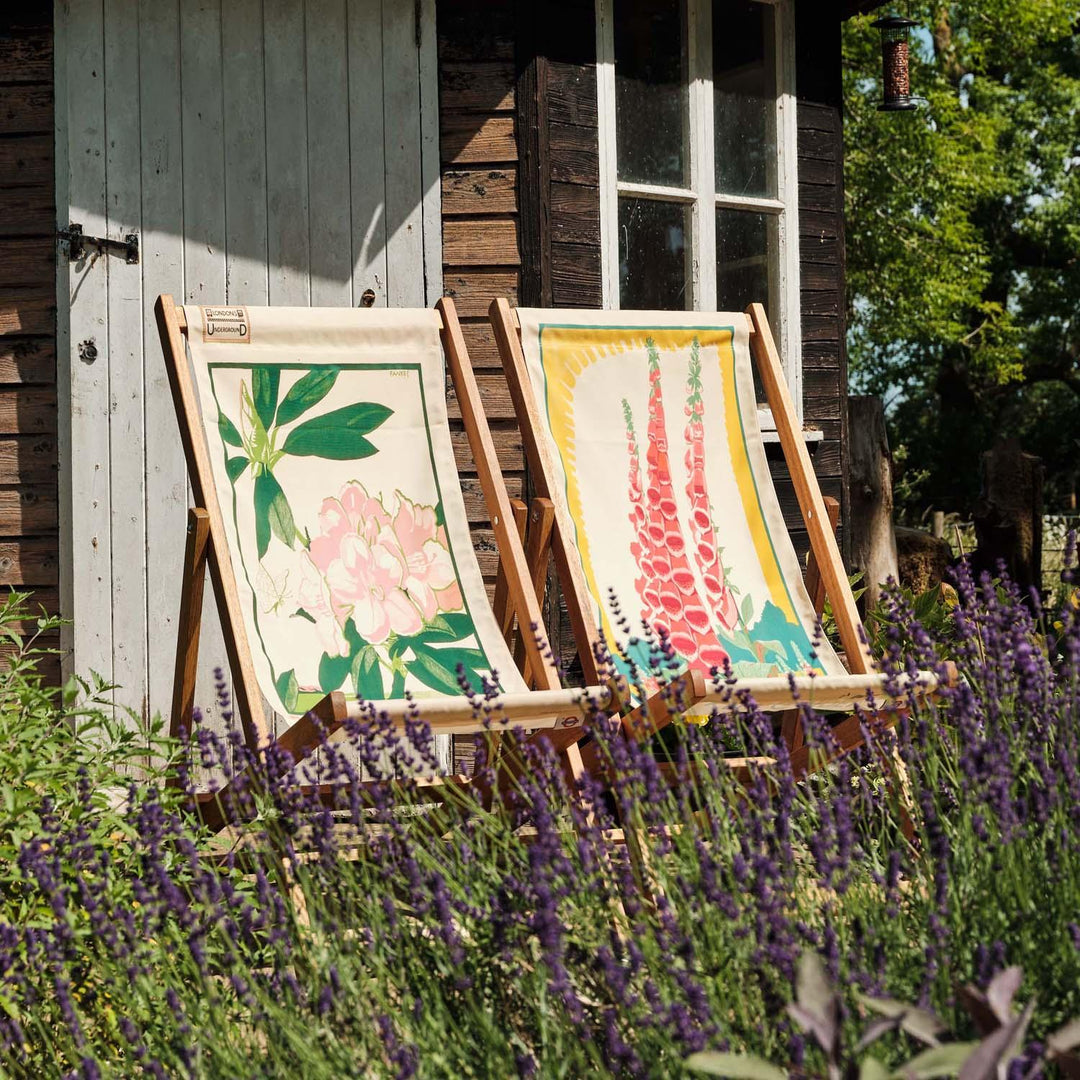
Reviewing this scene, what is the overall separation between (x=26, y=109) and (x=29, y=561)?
1.34 meters

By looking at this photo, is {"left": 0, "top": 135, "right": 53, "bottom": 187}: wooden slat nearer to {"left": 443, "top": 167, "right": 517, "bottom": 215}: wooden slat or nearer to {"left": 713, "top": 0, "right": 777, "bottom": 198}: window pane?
{"left": 443, "top": 167, "right": 517, "bottom": 215}: wooden slat

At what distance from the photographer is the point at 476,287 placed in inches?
172

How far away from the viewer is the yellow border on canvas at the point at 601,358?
337 cm

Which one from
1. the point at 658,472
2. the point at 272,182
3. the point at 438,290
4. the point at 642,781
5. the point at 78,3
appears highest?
the point at 78,3

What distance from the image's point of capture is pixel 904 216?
13.2 metres

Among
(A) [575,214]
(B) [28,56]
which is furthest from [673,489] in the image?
(B) [28,56]

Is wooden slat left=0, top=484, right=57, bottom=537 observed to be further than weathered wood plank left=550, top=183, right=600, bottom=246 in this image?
No

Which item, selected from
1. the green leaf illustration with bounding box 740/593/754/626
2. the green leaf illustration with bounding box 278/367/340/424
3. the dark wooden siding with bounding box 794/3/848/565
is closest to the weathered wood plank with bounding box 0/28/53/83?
the green leaf illustration with bounding box 278/367/340/424

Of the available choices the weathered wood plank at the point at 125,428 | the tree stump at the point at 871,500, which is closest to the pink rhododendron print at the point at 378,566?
the weathered wood plank at the point at 125,428

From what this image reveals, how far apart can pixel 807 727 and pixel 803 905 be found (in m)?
0.24

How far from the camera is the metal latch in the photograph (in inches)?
164

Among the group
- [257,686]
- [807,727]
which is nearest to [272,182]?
[257,686]

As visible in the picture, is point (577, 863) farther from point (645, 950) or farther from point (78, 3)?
point (78, 3)

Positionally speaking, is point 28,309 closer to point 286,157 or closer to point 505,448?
point 286,157
